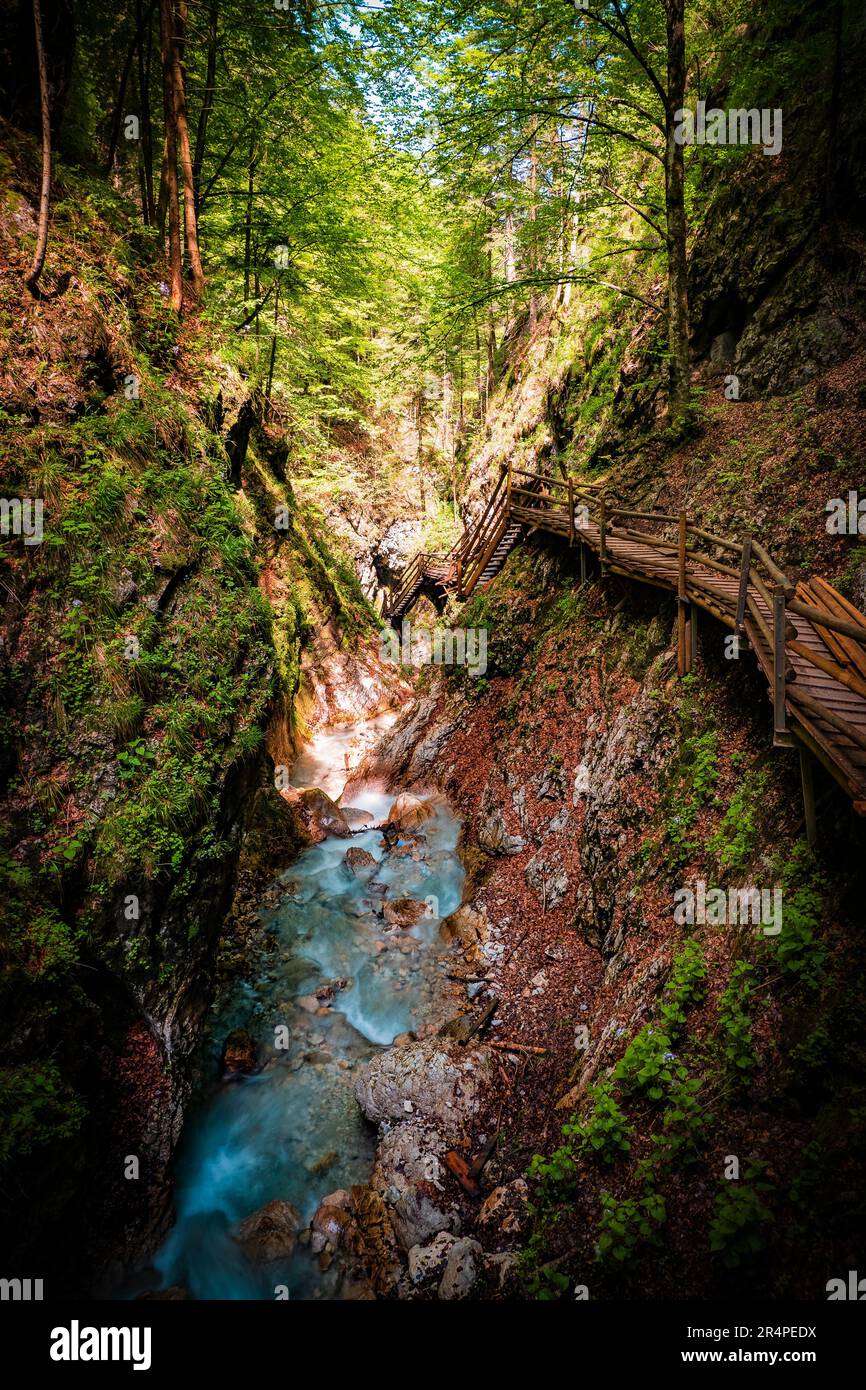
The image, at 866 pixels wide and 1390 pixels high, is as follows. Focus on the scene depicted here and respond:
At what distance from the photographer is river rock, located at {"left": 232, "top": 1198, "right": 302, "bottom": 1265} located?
6.09 meters

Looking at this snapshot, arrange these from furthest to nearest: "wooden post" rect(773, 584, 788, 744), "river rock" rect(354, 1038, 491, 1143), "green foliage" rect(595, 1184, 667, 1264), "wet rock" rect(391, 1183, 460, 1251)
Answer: "river rock" rect(354, 1038, 491, 1143) < "wet rock" rect(391, 1183, 460, 1251) < "wooden post" rect(773, 584, 788, 744) < "green foliage" rect(595, 1184, 667, 1264)

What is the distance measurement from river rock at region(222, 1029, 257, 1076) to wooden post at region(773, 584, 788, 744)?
809 centimetres

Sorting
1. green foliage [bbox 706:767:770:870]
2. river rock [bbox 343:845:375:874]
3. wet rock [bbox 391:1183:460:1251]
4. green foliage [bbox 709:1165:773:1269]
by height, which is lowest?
wet rock [bbox 391:1183:460:1251]

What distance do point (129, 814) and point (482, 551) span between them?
12.5 meters

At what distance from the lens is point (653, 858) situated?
22.4 ft

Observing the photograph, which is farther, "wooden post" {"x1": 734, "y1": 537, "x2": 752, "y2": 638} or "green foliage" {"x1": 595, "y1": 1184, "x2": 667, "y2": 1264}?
"wooden post" {"x1": 734, "y1": 537, "x2": 752, "y2": 638}

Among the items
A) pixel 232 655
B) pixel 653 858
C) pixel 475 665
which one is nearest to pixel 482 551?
pixel 475 665

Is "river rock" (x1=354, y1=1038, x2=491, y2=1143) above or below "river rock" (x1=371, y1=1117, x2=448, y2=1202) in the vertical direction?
above

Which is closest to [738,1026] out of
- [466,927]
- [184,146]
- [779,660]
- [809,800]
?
[809,800]

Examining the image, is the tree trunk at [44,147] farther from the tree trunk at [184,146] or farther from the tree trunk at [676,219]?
the tree trunk at [676,219]

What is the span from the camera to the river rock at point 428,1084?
6.80m

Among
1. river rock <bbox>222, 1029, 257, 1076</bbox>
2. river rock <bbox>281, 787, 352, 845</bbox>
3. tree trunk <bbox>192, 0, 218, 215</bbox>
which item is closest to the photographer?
river rock <bbox>222, 1029, 257, 1076</bbox>

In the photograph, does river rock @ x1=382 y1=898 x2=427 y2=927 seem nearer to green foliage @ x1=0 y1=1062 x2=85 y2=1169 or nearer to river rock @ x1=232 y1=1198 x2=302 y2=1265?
river rock @ x1=232 y1=1198 x2=302 y2=1265

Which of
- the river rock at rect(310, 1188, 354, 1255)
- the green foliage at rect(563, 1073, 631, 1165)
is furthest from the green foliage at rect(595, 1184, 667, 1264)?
the river rock at rect(310, 1188, 354, 1255)
